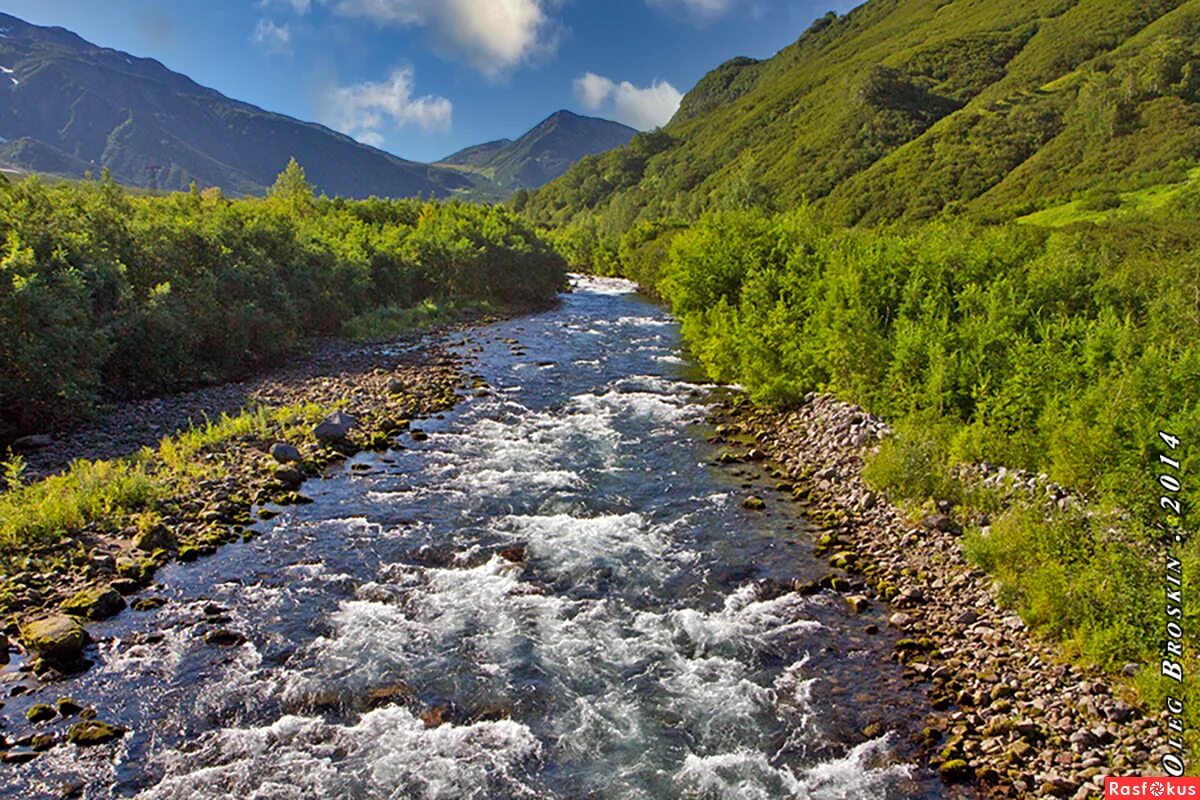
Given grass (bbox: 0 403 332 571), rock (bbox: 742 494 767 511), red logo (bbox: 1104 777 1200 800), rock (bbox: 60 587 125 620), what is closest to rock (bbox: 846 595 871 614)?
rock (bbox: 742 494 767 511)

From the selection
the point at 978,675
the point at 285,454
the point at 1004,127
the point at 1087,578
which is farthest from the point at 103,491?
the point at 1004,127

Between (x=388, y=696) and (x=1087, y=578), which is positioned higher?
(x=1087, y=578)

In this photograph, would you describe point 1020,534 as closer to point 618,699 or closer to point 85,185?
point 618,699

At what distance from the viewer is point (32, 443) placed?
23219 millimetres

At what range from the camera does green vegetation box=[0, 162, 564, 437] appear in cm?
2455

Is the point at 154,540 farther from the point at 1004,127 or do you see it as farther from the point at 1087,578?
the point at 1004,127

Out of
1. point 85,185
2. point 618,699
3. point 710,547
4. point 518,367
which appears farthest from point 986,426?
point 85,185

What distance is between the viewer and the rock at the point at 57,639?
13.2 metres

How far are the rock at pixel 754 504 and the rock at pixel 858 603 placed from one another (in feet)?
18.4

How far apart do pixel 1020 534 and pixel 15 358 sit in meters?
32.2

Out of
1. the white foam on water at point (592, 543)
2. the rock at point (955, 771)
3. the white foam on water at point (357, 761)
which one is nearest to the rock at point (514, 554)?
the white foam on water at point (592, 543)

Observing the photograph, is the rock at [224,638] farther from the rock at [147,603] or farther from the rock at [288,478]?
the rock at [288,478]

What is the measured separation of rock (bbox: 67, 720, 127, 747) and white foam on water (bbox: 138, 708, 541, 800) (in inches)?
48.5

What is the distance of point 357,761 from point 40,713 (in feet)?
19.3
